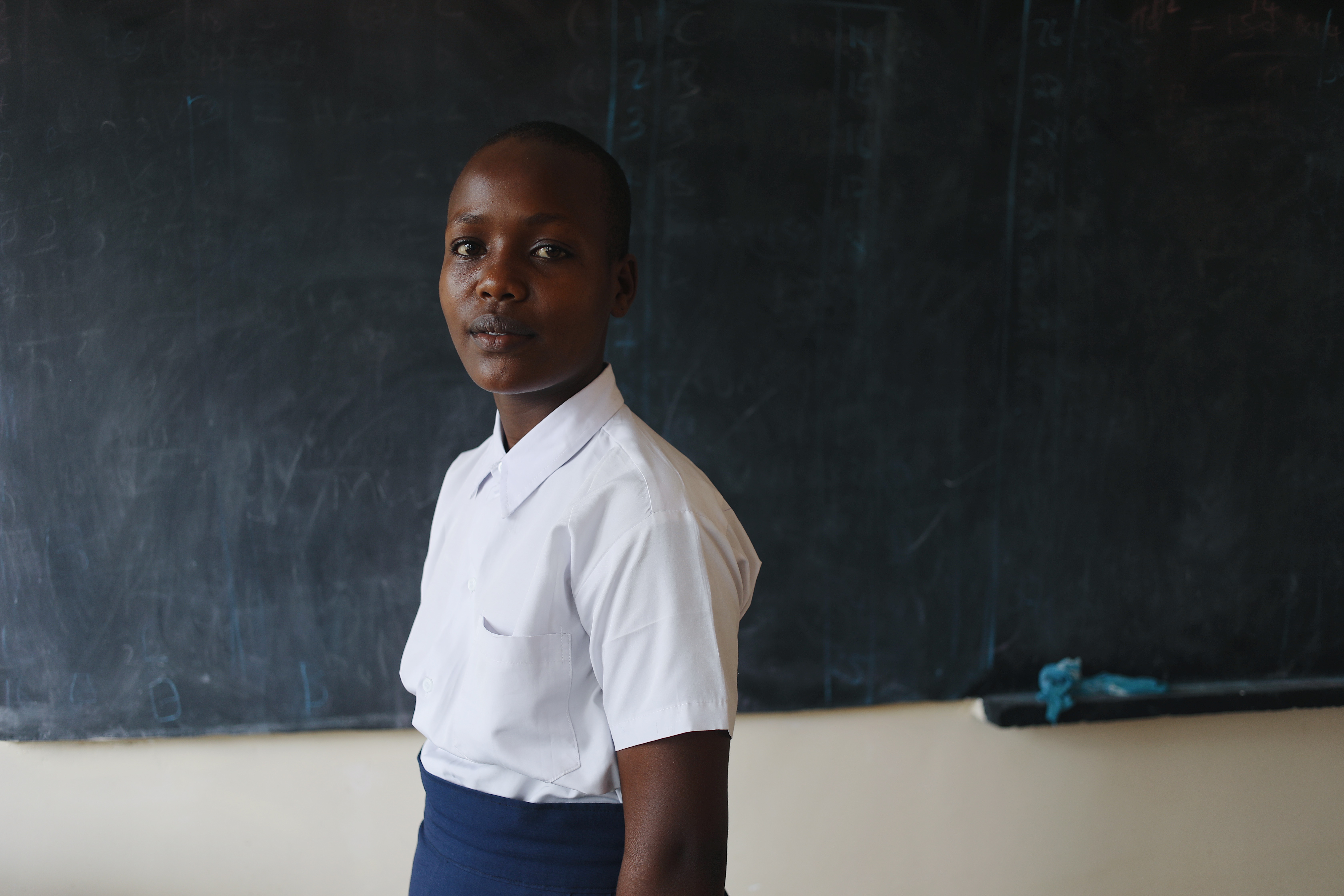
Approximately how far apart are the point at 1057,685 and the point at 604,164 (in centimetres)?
154

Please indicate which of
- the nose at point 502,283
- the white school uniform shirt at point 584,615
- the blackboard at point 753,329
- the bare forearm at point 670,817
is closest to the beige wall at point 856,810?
the blackboard at point 753,329

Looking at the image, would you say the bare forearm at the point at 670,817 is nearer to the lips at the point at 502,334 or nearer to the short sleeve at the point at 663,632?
the short sleeve at the point at 663,632

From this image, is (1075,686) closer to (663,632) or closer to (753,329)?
(753,329)

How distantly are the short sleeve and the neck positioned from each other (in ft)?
0.67

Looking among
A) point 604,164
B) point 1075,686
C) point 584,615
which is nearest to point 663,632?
point 584,615

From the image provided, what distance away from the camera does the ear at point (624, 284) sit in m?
0.90

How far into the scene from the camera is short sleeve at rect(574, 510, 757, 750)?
0.71m

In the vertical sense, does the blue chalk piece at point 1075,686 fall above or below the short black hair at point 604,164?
below

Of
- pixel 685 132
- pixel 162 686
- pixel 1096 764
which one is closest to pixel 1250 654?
pixel 1096 764

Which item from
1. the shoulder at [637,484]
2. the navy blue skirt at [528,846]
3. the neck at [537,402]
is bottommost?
the navy blue skirt at [528,846]

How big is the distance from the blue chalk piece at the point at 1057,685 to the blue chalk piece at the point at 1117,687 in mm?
24

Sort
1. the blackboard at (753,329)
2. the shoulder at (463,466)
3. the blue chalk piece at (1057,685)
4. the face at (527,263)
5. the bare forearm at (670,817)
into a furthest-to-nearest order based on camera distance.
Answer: the blue chalk piece at (1057,685)
the blackboard at (753,329)
the shoulder at (463,466)
the face at (527,263)
the bare forearm at (670,817)

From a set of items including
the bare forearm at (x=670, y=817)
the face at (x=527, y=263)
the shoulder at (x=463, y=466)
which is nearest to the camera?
the bare forearm at (x=670, y=817)

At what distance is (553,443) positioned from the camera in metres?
0.86
